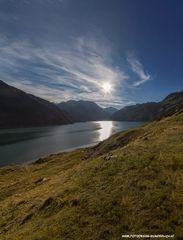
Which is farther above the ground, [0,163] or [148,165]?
[148,165]

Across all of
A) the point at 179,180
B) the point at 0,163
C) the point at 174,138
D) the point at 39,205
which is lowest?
the point at 0,163

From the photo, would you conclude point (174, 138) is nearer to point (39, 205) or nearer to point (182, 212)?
point (182, 212)

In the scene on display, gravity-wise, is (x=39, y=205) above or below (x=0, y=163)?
above

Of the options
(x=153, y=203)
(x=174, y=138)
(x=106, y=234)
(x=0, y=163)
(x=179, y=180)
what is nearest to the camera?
(x=106, y=234)

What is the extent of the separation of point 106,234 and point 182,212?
15.1ft

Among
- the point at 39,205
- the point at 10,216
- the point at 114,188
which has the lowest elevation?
the point at 10,216

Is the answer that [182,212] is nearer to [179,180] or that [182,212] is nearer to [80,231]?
[179,180]

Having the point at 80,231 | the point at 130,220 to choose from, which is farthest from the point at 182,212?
the point at 80,231

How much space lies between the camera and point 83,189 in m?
18.4

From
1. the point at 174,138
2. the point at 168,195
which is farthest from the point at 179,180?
the point at 174,138

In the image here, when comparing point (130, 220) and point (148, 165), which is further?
point (148, 165)

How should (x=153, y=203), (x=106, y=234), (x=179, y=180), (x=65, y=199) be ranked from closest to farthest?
(x=106, y=234) < (x=153, y=203) < (x=179, y=180) < (x=65, y=199)

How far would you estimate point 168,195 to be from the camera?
1443 cm

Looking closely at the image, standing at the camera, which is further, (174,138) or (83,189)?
(174,138)
